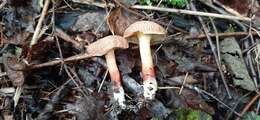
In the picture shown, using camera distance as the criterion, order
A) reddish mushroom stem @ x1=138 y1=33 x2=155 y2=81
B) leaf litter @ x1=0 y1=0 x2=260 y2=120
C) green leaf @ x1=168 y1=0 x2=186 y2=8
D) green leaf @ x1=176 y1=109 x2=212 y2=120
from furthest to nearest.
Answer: green leaf @ x1=168 y1=0 x2=186 y2=8 → reddish mushroom stem @ x1=138 y1=33 x2=155 y2=81 → leaf litter @ x1=0 y1=0 x2=260 y2=120 → green leaf @ x1=176 y1=109 x2=212 y2=120

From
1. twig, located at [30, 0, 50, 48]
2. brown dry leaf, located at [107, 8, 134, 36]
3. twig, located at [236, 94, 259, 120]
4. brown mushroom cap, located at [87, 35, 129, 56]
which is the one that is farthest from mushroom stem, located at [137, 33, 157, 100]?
twig, located at [30, 0, 50, 48]

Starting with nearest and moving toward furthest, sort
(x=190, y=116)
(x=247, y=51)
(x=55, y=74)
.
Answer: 1. (x=190, y=116)
2. (x=55, y=74)
3. (x=247, y=51)

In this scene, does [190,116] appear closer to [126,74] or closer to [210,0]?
[126,74]

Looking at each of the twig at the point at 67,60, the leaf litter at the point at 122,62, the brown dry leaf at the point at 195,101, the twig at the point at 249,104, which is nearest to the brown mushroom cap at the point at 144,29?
the leaf litter at the point at 122,62

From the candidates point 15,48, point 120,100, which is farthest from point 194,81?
point 15,48

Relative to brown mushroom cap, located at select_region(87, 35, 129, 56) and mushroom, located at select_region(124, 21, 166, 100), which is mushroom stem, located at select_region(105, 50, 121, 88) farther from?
mushroom, located at select_region(124, 21, 166, 100)

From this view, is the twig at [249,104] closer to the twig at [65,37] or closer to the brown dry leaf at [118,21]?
the brown dry leaf at [118,21]
